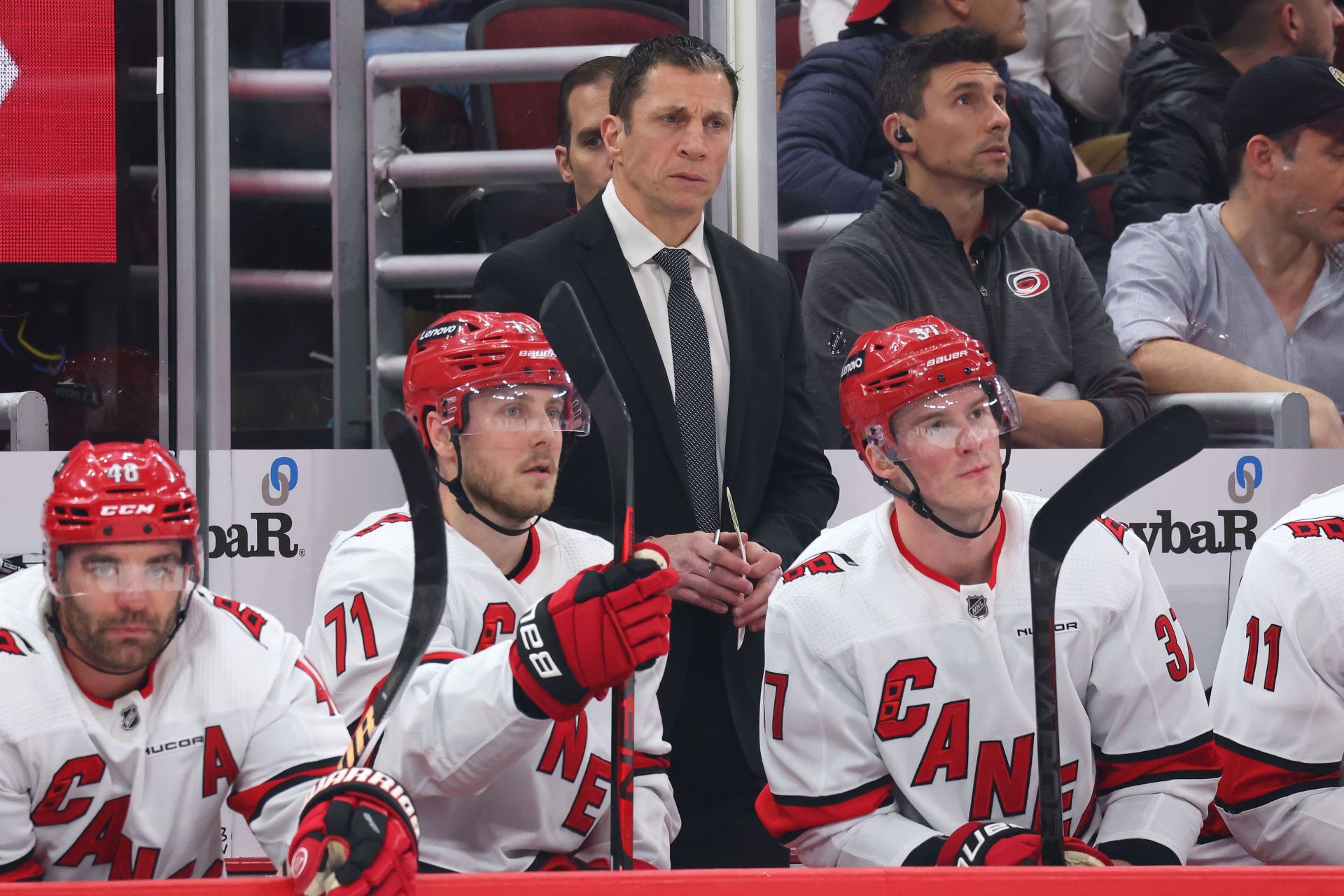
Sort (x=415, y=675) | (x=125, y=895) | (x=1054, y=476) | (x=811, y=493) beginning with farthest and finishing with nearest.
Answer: (x=1054, y=476)
(x=811, y=493)
(x=415, y=675)
(x=125, y=895)

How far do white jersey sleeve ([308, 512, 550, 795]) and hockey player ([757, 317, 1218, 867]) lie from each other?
375mm

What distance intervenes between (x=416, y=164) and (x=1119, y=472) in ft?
5.39

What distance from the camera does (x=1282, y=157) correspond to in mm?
2570

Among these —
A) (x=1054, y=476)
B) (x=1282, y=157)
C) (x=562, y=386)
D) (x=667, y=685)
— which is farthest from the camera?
(x=1282, y=157)

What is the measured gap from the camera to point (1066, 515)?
1.29 meters

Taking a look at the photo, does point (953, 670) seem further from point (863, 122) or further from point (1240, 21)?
point (1240, 21)

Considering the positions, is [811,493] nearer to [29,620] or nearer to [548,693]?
[548,693]

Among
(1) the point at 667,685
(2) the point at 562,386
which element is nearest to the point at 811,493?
(1) the point at 667,685

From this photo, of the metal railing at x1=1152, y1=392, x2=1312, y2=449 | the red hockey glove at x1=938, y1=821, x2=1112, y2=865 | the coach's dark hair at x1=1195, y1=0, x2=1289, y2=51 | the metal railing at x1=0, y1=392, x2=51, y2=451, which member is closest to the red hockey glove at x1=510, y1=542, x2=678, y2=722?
the red hockey glove at x1=938, y1=821, x2=1112, y2=865

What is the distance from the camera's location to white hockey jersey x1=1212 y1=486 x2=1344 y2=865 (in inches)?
65.0

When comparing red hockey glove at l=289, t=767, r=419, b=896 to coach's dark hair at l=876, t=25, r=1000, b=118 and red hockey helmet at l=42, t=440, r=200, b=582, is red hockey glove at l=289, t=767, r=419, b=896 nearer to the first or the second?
red hockey helmet at l=42, t=440, r=200, b=582

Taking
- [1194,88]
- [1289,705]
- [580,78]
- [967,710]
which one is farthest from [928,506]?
[1194,88]

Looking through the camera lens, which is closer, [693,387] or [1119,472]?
[1119,472]

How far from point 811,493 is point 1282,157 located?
1.15m
